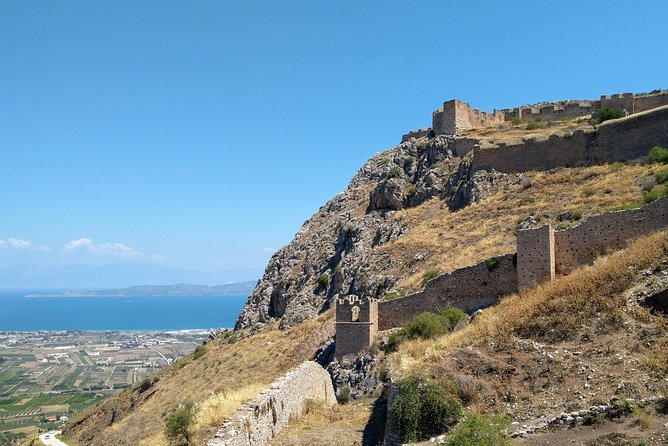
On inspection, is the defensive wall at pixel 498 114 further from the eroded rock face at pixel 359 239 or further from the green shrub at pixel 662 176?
the green shrub at pixel 662 176

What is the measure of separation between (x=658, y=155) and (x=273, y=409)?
22.8 metres

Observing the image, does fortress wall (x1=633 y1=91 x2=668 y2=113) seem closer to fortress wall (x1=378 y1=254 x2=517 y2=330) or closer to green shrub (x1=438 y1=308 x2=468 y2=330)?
fortress wall (x1=378 y1=254 x2=517 y2=330)

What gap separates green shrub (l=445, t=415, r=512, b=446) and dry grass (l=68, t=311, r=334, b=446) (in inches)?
611

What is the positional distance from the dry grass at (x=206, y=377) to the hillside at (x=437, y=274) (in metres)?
0.14

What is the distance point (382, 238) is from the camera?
125 feet

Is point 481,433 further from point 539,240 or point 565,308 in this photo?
point 539,240

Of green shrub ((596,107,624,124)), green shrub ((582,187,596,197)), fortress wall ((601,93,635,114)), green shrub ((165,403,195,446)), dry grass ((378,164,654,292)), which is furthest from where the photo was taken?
fortress wall ((601,93,635,114))

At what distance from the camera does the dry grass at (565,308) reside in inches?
532

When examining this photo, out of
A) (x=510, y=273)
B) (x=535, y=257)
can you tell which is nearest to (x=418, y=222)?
(x=510, y=273)

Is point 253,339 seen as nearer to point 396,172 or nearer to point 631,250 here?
point 396,172

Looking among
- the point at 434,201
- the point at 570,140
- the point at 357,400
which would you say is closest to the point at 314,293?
the point at 434,201

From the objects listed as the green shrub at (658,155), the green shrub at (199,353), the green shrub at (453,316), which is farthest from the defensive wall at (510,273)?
the green shrub at (199,353)

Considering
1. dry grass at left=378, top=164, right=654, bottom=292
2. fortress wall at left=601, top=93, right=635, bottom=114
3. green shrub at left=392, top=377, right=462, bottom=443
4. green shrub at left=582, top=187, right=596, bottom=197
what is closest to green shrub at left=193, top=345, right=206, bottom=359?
dry grass at left=378, top=164, right=654, bottom=292

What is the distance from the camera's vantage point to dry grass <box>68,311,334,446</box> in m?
30.1
